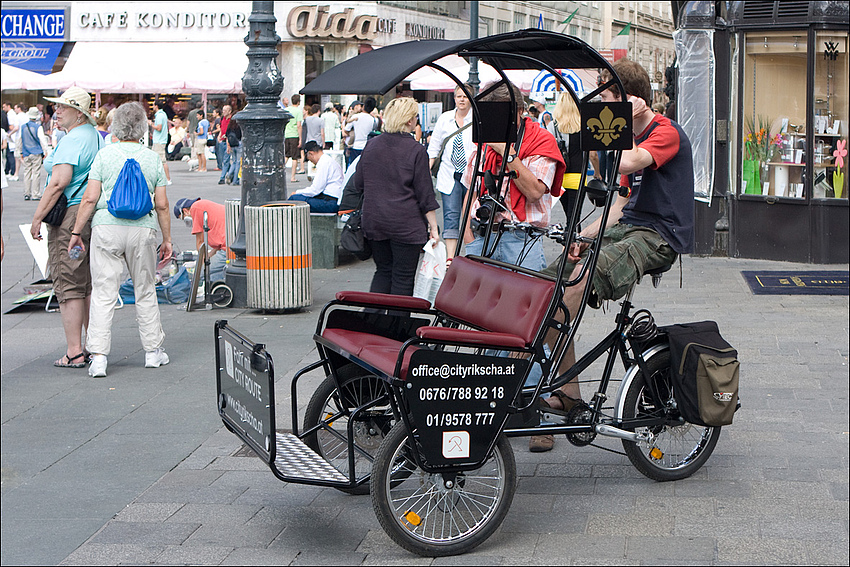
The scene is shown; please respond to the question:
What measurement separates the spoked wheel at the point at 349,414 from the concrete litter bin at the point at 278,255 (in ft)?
14.1

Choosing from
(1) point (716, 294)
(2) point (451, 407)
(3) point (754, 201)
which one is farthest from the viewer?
(3) point (754, 201)

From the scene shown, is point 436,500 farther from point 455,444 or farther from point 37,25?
point 37,25

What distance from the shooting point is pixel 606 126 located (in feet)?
15.3

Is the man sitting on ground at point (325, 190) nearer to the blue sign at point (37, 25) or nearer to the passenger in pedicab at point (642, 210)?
the passenger in pedicab at point (642, 210)

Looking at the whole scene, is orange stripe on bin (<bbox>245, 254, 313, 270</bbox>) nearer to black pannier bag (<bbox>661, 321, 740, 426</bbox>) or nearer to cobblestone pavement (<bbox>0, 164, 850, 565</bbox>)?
cobblestone pavement (<bbox>0, 164, 850, 565</bbox>)

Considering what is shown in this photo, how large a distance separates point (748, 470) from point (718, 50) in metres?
8.14

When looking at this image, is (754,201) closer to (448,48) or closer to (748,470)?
(748,470)

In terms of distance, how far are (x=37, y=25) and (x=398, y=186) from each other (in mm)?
38802

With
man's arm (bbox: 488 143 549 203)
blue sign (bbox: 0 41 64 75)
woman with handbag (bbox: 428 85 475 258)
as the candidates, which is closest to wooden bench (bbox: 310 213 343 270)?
woman with handbag (bbox: 428 85 475 258)

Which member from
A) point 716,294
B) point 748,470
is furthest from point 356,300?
point 716,294

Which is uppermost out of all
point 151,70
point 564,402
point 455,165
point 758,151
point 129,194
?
point 151,70

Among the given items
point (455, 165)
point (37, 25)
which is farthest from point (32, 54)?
point (455, 165)

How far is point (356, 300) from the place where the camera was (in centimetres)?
499

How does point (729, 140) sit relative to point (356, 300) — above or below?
above
